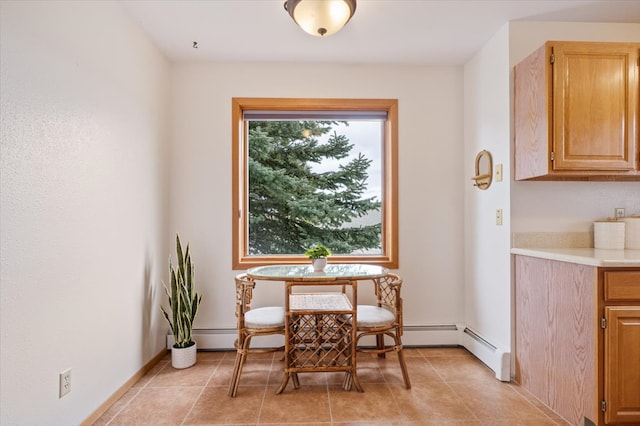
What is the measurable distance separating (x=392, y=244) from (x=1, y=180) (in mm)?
2649

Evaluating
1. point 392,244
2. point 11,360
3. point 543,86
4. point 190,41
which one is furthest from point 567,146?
point 11,360

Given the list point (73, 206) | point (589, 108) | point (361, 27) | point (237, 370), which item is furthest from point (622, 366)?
point (73, 206)

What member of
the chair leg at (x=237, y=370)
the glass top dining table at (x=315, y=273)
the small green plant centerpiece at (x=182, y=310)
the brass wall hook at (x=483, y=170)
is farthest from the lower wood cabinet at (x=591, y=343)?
the small green plant centerpiece at (x=182, y=310)

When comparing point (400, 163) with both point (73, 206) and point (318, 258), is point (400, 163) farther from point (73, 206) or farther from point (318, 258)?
point (73, 206)

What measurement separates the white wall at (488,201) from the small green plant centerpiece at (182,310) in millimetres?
2324

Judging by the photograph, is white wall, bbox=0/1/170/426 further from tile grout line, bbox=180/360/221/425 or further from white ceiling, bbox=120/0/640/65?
tile grout line, bbox=180/360/221/425

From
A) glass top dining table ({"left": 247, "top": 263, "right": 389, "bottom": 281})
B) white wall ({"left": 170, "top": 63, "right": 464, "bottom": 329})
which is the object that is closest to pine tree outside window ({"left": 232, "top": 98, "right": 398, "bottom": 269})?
white wall ({"left": 170, "top": 63, "right": 464, "bottom": 329})

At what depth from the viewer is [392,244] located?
3.16 m

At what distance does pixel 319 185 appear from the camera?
3.31 meters

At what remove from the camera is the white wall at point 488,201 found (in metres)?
2.52

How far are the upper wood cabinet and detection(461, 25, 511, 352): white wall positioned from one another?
1.19ft

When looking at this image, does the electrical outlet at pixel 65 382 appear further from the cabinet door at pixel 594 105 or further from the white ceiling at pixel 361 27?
the cabinet door at pixel 594 105

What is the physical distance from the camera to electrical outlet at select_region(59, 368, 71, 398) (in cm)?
170

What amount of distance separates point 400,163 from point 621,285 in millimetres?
1812
